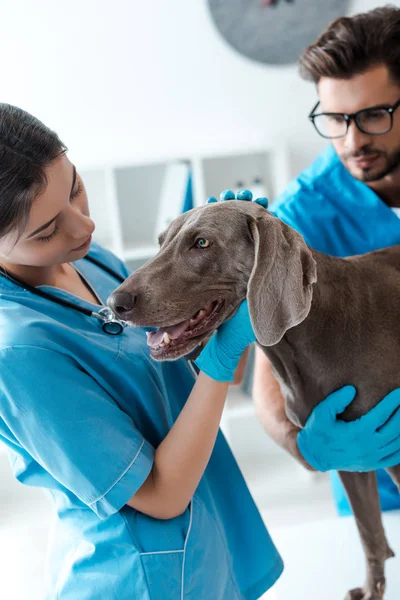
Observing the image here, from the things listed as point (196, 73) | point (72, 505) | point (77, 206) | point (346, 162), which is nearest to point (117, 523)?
point (72, 505)

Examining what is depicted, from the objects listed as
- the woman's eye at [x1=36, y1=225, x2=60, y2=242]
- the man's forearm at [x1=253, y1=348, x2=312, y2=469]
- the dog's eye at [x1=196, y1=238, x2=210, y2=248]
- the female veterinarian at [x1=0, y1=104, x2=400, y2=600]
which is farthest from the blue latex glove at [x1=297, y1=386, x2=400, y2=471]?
the woman's eye at [x1=36, y1=225, x2=60, y2=242]

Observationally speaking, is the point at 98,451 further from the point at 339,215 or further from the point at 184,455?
the point at 339,215

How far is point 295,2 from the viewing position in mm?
3002

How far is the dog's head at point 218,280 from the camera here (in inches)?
39.4

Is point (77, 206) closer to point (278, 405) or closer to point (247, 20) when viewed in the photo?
point (278, 405)

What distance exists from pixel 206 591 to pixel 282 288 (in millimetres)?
552

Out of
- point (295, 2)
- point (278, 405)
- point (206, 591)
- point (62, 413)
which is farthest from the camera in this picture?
point (295, 2)

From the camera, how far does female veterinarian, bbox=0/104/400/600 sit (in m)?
1.00

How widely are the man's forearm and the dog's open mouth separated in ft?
1.21

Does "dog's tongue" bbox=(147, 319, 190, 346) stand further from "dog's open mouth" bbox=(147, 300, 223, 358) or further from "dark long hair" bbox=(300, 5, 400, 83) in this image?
"dark long hair" bbox=(300, 5, 400, 83)

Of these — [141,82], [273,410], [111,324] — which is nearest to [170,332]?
[111,324]

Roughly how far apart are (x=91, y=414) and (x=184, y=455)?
17cm

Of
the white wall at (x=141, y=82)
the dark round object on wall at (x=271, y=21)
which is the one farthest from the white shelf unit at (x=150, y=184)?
the dark round object on wall at (x=271, y=21)

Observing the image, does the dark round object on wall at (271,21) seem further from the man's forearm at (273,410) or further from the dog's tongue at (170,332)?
the dog's tongue at (170,332)
